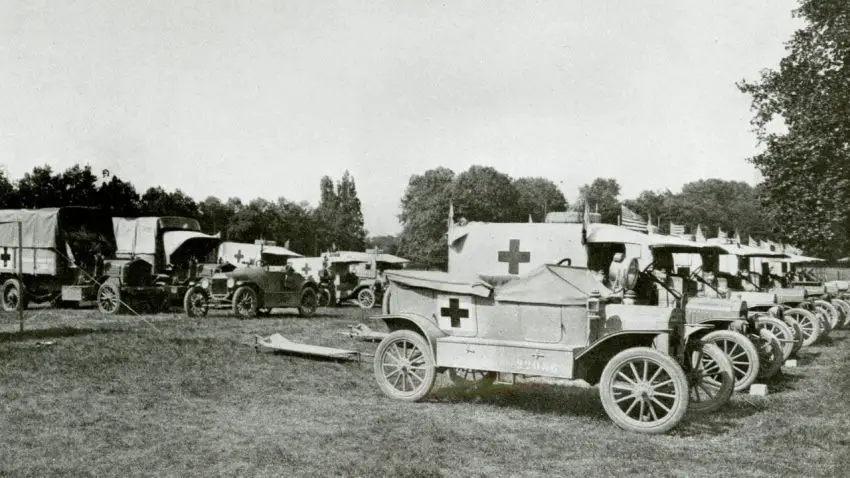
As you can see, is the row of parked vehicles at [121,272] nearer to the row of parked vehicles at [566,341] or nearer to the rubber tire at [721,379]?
the row of parked vehicles at [566,341]

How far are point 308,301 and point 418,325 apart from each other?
12.3 meters

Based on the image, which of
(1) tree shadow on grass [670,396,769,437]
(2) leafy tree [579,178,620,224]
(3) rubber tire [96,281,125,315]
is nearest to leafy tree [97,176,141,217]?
(3) rubber tire [96,281,125,315]

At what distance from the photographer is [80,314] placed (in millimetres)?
18047

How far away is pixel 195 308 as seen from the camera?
1820cm

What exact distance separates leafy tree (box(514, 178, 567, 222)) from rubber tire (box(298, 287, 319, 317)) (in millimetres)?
57460

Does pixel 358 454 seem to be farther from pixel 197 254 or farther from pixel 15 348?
pixel 197 254

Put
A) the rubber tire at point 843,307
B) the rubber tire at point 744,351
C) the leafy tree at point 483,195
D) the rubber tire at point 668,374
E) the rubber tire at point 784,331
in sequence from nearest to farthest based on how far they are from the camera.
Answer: the rubber tire at point 668,374, the rubber tire at point 744,351, the rubber tire at point 784,331, the rubber tire at point 843,307, the leafy tree at point 483,195

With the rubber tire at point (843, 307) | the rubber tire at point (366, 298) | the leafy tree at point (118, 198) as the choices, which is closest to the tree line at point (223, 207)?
the leafy tree at point (118, 198)

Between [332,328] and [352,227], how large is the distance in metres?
74.6

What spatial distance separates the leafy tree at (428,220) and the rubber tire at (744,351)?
171ft

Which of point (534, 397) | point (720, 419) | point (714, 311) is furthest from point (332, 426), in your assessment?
point (714, 311)

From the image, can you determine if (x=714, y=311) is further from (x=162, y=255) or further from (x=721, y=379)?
(x=162, y=255)

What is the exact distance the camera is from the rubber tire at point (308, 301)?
19656 mm

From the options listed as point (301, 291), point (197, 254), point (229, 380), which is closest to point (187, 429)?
point (229, 380)
